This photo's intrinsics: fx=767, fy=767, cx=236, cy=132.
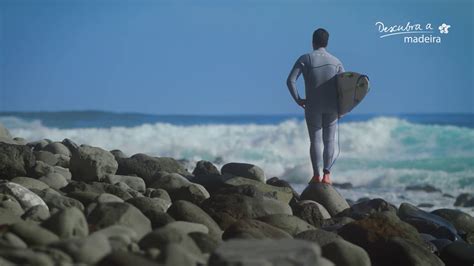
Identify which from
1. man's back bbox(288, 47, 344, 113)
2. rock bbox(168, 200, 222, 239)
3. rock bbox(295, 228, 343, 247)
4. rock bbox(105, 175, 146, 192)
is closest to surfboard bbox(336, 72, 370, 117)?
man's back bbox(288, 47, 344, 113)

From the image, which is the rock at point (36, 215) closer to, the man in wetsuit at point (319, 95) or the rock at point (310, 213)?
the rock at point (310, 213)

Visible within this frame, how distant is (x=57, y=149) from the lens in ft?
27.7

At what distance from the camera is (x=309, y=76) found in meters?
7.85

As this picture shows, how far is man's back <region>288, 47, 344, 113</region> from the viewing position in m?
7.83

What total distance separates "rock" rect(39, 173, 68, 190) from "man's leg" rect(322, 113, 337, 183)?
272 cm

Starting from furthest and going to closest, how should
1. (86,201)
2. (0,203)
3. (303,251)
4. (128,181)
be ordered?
(128,181) → (86,201) → (0,203) → (303,251)

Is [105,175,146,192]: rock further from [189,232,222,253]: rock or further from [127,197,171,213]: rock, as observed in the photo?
[189,232,222,253]: rock

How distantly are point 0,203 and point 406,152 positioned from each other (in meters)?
15.9

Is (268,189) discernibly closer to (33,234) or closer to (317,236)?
(317,236)

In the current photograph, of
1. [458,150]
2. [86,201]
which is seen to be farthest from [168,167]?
[458,150]

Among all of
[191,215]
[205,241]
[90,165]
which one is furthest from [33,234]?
[90,165]

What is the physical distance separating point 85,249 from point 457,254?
3543mm

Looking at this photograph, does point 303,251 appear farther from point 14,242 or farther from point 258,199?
point 258,199

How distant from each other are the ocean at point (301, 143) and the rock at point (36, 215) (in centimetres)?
746
